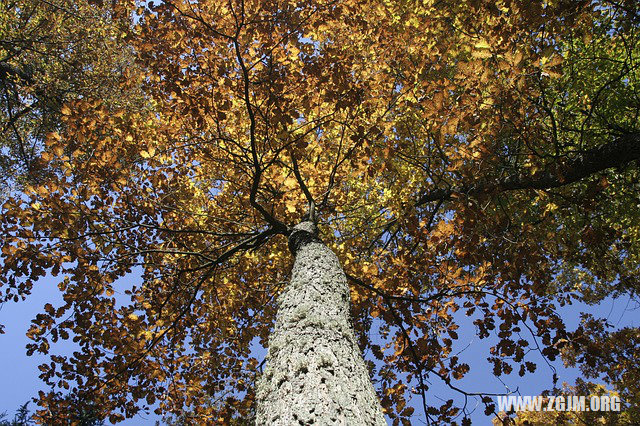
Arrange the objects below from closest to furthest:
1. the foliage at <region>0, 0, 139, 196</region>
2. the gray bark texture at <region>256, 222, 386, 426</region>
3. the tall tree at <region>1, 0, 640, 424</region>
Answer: the gray bark texture at <region>256, 222, 386, 426</region> → the tall tree at <region>1, 0, 640, 424</region> → the foliage at <region>0, 0, 139, 196</region>

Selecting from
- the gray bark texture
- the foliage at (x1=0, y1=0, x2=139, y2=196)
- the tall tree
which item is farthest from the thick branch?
the foliage at (x1=0, y1=0, x2=139, y2=196)

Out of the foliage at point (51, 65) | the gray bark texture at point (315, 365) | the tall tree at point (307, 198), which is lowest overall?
the gray bark texture at point (315, 365)

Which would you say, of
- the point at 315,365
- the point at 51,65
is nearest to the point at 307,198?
the point at 315,365

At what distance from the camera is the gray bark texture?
6.14 feet

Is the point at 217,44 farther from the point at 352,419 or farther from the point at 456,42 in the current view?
the point at 352,419

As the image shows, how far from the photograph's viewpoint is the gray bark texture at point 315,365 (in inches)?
73.7

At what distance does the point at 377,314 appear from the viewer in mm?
5160

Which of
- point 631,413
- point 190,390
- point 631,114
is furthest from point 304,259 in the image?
point 631,413

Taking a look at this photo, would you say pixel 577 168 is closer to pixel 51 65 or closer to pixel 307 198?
pixel 307 198

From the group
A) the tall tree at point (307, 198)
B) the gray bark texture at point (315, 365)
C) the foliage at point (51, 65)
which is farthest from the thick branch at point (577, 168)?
the foliage at point (51, 65)

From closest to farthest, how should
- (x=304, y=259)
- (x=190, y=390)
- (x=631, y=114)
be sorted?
1. (x=304, y=259)
2. (x=190, y=390)
3. (x=631, y=114)

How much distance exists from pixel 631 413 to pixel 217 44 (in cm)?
1431

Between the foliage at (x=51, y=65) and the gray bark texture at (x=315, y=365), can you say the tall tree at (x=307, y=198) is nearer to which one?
the gray bark texture at (x=315, y=365)

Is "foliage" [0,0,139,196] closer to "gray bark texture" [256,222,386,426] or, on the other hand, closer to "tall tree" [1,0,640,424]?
"tall tree" [1,0,640,424]
